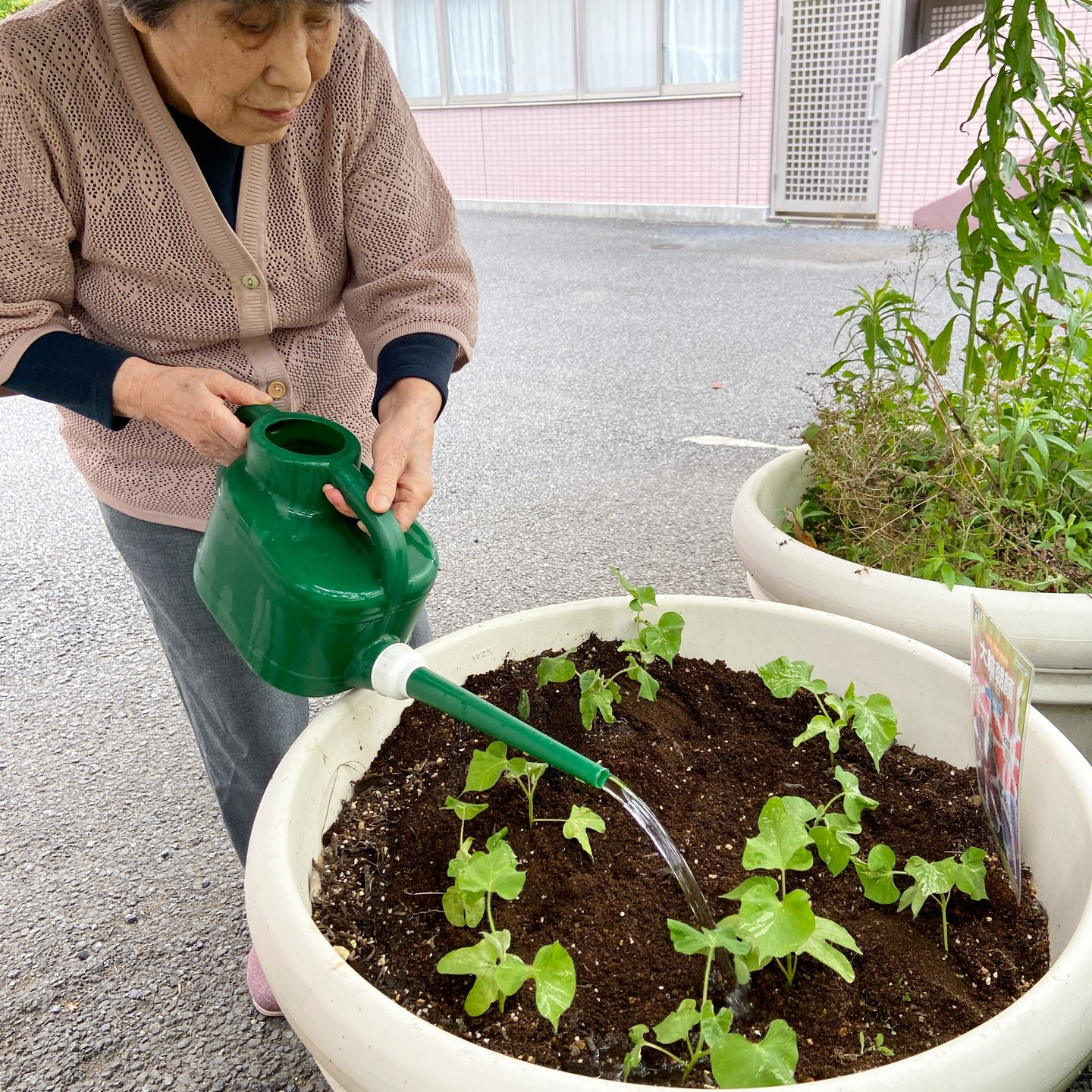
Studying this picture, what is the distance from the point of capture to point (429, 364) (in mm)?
1165

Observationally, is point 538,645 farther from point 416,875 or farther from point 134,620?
point 134,620

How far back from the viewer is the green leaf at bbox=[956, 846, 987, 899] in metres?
0.90

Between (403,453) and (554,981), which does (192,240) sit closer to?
(403,453)

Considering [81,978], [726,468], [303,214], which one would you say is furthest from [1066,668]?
[726,468]

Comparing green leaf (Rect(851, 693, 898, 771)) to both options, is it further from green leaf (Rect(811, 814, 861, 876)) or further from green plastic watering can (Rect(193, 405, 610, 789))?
green plastic watering can (Rect(193, 405, 610, 789))

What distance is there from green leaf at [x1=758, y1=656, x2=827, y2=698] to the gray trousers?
50 centimetres

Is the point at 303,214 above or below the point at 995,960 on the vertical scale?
above

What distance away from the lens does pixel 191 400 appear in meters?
0.95

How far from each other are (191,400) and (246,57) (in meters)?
0.31

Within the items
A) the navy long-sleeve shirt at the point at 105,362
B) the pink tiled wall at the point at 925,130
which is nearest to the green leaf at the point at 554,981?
the navy long-sleeve shirt at the point at 105,362

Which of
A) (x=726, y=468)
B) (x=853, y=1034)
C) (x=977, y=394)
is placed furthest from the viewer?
(x=726, y=468)

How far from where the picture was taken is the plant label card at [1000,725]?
0.88 metres

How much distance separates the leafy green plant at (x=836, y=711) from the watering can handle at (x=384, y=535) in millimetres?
459

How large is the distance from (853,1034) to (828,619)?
1.59 feet
